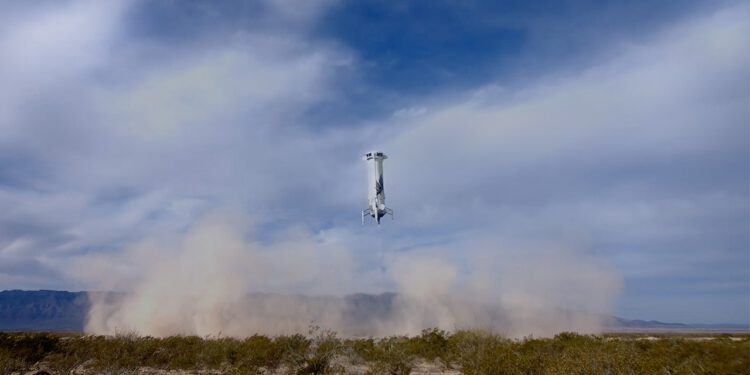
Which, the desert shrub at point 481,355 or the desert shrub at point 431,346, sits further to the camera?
the desert shrub at point 431,346

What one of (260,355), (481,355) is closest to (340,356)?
(260,355)

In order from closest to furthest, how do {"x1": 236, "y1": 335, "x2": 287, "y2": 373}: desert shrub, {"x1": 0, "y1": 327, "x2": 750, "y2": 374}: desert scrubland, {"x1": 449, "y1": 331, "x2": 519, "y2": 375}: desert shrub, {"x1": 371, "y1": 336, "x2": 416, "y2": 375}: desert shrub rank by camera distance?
{"x1": 449, "y1": 331, "x2": 519, "y2": 375}: desert shrub
{"x1": 0, "y1": 327, "x2": 750, "y2": 374}: desert scrubland
{"x1": 371, "y1": 336, "x2": 416, "y2": 375}: desert shrub
{"x1": 236, "y1": 335, "x2": 287, "y2": 373}: desert shrub

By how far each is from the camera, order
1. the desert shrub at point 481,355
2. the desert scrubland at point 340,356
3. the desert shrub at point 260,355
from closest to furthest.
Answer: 1. the desert shrub at point 481,355
2. the desert scrubland at point 340,356
3. the desert shrub at point 260,355

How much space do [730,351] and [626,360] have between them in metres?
11.1

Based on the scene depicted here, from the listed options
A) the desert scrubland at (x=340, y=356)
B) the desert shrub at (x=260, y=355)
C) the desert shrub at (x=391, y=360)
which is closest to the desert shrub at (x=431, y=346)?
the desert scrubland at (x=340, y=356)

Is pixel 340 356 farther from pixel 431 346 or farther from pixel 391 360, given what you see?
pixel 431 346

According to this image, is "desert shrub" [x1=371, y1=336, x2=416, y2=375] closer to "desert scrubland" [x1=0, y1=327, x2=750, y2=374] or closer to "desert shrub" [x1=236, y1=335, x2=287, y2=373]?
"desert scrubland" [x1=0, y1=327, x2=750, y2=374]

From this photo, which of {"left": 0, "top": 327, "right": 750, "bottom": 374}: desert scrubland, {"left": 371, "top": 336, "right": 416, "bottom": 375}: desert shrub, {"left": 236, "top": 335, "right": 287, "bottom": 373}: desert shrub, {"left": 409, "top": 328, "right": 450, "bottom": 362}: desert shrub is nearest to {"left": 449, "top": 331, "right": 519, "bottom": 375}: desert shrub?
{"left": 0, "top": 327, "right": 750, "bottom": 374}: desert scrubland

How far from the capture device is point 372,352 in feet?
95.4

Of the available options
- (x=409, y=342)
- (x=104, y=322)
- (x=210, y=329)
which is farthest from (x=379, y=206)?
(x=104, y=322)

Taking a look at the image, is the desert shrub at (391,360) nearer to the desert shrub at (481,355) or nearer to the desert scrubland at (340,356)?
the desert scrubland at (340,356)

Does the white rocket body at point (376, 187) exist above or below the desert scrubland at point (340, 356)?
above

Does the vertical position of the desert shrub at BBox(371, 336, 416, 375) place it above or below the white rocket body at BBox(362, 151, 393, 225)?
below

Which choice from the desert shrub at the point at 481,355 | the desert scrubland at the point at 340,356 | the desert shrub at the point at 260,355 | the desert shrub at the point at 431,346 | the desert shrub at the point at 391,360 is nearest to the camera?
the desert shrub at the point at 481,355
